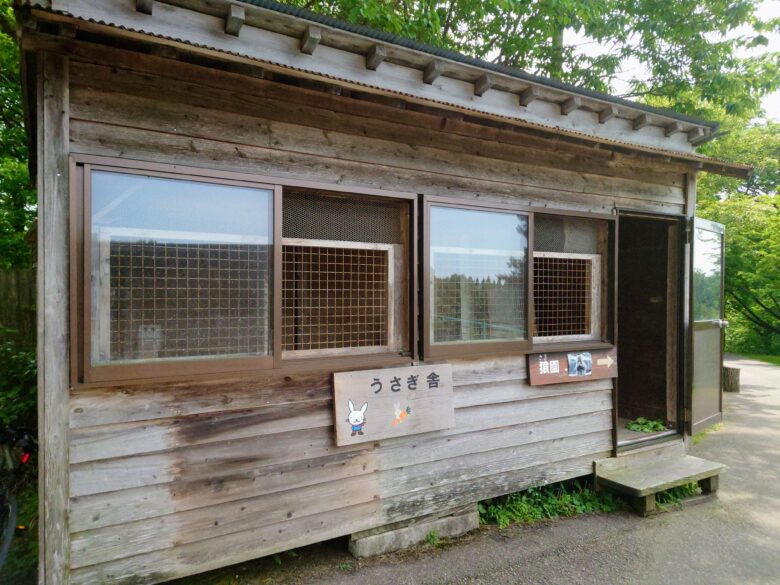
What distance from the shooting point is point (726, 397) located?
866 centimetres

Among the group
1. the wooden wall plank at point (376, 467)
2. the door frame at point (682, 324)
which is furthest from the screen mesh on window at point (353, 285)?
the door frame at point (682, 324)

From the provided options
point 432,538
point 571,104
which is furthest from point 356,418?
point 571,104

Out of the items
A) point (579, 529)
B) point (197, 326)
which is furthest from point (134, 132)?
point (579, 529)

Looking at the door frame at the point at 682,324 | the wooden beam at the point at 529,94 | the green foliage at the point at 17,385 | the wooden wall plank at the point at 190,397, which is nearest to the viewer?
the wooden wall plank at the point at 190,397

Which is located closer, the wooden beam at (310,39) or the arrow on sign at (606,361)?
the wooden beam at (310,39)

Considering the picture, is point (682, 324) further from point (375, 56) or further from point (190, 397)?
point (190, 397)

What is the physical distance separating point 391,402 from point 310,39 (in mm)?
2403

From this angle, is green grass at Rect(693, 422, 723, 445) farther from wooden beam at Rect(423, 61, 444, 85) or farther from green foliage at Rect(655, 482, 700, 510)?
wooden beam at Rect(423, 61, 444, 85)

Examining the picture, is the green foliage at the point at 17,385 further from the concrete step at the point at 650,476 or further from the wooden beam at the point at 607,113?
the wooden beam at the point at 607,113

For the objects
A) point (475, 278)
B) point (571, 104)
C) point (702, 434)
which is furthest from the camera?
point (702, 434)

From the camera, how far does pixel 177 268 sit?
2521 millimetres

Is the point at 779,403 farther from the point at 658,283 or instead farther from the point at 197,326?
the point at 197,326

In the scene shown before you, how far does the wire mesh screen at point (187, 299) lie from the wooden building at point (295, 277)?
0.04 feet

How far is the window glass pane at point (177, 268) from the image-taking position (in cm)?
236
